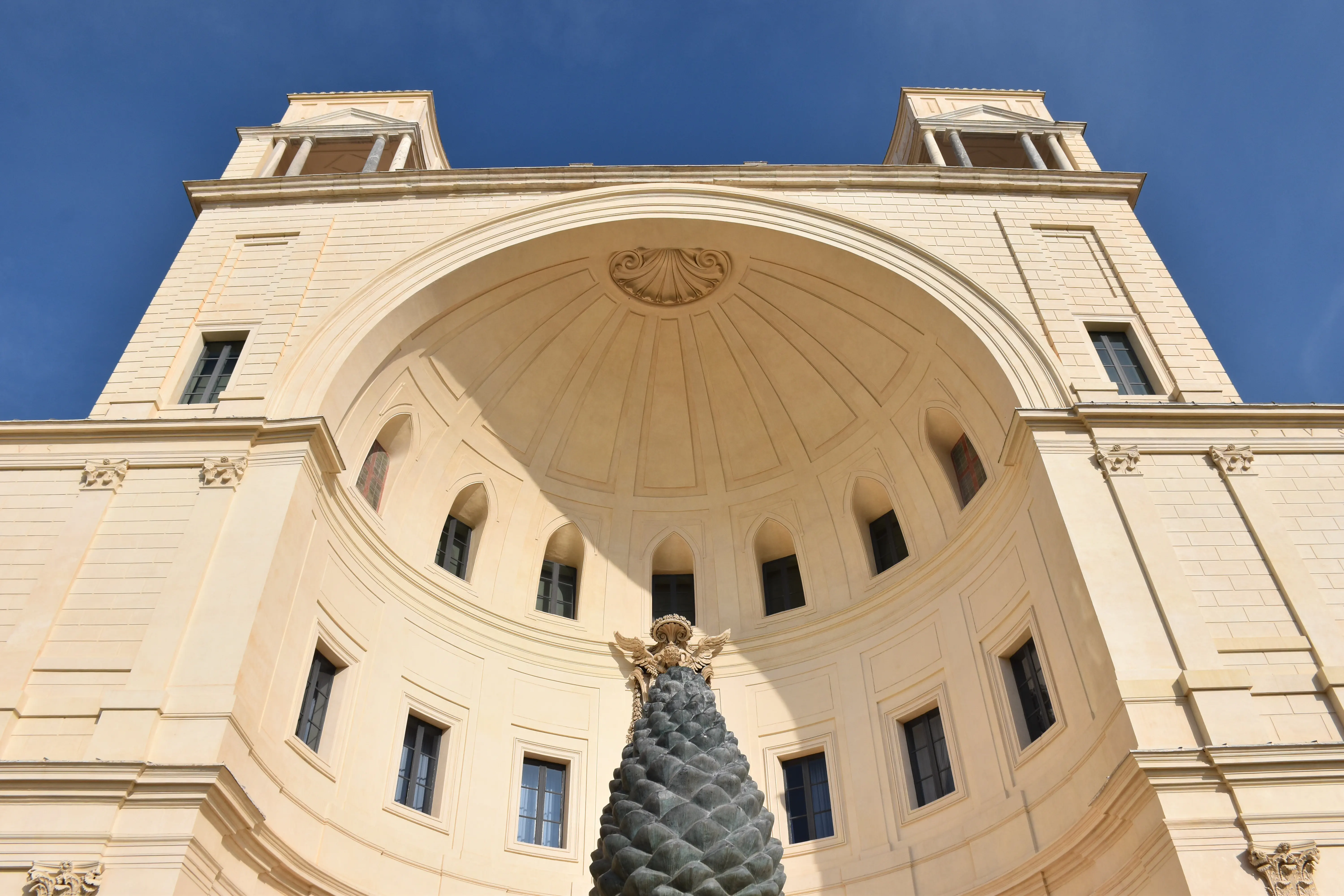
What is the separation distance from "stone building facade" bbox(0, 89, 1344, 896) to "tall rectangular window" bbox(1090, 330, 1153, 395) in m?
0.09

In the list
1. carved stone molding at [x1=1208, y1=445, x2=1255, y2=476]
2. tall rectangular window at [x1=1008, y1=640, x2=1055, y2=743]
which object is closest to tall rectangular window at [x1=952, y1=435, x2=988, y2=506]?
tall rectangular window at [x1=1008, y1=640, x2=1055, y2=743]

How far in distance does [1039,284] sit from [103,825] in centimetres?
1480

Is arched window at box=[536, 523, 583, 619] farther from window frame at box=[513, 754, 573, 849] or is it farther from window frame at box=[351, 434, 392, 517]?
window frame at box=[351, 434, 392, 517]

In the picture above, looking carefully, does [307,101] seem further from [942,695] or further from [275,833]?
[942,695]

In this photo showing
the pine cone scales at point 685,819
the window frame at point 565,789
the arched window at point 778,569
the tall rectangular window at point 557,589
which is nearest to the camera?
the pine cone scales at point 685,819

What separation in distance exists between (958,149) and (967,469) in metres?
8.09

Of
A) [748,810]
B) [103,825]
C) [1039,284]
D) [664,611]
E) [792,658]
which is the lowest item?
[748,810]

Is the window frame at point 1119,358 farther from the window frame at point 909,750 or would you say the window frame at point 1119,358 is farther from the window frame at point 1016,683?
the window frame at point 909,750

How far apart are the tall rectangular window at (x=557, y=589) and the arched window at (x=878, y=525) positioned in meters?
5.52

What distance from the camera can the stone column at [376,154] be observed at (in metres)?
20.4

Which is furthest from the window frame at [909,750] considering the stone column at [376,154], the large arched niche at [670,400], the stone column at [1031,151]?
the stone column at [376,154]

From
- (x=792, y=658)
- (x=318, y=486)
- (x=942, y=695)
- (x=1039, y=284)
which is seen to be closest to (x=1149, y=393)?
(x=1039, y=284)

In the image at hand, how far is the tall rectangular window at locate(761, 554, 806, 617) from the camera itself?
18.5m

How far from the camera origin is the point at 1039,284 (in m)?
16.2
